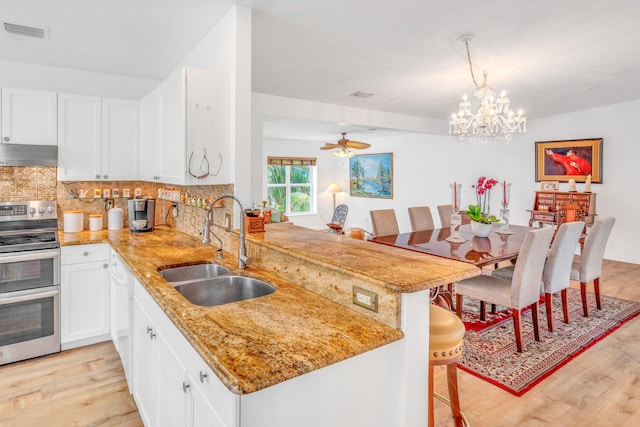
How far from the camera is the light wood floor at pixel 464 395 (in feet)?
7.21

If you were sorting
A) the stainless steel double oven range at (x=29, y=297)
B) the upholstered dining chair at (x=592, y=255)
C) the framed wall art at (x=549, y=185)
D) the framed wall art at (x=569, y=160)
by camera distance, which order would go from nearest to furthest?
the stainless steel double oven range at (x=29, y=297) → the upholstered dining chair at (x=592, y=255) → the framed wall art at (x=569, y=160) → the framed wall art at (x=549, y=185)

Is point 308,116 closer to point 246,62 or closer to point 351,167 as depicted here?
point 246,62

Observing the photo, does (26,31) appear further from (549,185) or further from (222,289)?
(549,185)

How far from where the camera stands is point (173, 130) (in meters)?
2.73

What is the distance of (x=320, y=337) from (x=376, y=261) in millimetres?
539

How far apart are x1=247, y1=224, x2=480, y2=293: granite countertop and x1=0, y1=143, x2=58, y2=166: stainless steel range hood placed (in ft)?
7.11

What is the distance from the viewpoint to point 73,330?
302cm

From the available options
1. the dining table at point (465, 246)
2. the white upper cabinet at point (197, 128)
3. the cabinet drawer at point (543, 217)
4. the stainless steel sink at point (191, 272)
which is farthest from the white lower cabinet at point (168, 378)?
the cabinet drawer at point (543, 217)

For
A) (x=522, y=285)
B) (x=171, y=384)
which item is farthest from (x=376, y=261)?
(x=522, y=285)

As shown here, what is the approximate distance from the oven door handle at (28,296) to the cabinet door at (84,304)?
0.07m

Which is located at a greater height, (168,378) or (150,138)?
(150,138)

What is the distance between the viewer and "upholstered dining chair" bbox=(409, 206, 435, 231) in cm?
504

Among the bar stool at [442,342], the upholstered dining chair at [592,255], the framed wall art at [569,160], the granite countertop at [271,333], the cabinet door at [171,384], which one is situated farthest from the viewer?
the framed wall art at [569,160]

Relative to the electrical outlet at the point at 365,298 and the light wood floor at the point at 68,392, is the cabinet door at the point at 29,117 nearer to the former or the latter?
the light wood floor at the point at 68,392
